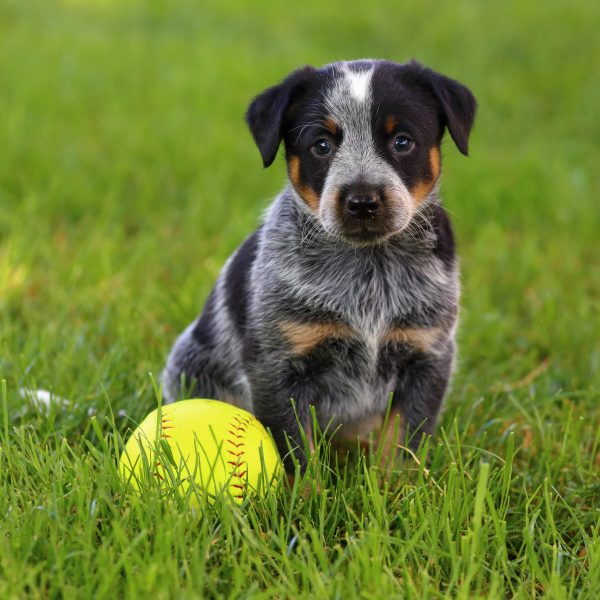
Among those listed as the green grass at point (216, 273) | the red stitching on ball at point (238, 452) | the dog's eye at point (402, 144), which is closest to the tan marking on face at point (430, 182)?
the dog's eye at point (402, 144)

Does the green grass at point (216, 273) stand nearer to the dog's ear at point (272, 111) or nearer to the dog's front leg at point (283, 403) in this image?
the dog's front leg at point (283, 403)

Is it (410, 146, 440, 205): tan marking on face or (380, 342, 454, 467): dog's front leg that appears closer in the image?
Result: (410, 146, 440, 205): tan marking on face

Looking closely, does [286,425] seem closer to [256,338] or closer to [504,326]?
[256,338]

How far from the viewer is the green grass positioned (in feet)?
8.59

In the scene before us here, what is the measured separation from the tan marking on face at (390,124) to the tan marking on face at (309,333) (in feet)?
2.43

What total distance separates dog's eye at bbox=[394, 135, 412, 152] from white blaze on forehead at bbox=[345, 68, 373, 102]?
195mm

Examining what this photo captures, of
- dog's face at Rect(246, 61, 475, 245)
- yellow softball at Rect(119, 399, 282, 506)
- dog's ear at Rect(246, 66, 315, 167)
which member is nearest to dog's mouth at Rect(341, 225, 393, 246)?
dog's face at Rect(246, 61, 475, 245)

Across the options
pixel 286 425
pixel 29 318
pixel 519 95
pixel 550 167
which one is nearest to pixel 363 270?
pixel 286 425

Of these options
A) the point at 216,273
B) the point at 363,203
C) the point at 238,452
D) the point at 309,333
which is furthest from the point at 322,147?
the point at 216,273

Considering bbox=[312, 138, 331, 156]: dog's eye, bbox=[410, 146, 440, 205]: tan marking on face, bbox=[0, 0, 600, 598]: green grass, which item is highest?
bbox=[312, 138, 331, 156]: dog's eye

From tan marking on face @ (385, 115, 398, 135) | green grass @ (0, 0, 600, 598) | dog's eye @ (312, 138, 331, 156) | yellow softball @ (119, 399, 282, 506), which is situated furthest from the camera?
dog's eye @ (312, 138, 331, 156)

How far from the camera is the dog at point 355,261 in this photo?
126 inches

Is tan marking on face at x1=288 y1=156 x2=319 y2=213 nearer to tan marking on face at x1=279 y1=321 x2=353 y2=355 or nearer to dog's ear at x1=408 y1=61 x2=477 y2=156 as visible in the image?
tan marking on face at x1=279 y1=321 x2=353 y2=355

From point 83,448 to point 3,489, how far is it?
2.10ft
